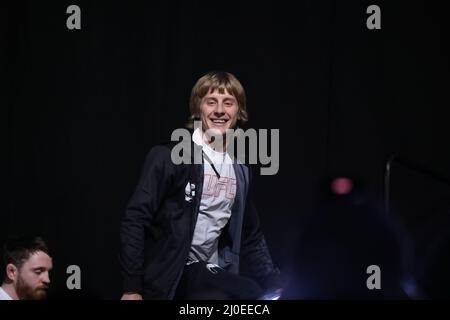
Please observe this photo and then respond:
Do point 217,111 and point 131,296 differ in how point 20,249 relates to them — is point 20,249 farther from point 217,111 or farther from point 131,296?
point 217,111

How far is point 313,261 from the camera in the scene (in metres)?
3.39

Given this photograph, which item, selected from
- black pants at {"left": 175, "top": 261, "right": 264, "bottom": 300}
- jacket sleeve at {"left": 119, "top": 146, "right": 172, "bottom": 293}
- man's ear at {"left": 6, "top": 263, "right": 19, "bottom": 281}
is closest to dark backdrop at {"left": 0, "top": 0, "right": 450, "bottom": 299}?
man's ear at {"left": 6, "top": 263, "right": 19, "bottom": 281}

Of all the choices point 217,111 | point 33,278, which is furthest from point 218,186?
point 33,278

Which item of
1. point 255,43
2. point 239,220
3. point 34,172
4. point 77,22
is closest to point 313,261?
point 239,220

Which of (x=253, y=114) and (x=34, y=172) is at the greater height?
(x=253, y=114)

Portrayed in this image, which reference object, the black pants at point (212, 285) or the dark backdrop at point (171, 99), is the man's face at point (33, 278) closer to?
the black pants at point (212, 285)

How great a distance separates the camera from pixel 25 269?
8.97 feet

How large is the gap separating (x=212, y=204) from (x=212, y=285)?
361 mm

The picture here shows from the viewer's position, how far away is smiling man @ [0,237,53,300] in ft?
8.86

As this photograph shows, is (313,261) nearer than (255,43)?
Yes

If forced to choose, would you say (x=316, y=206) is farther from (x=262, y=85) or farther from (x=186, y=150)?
(x=186, y=150)

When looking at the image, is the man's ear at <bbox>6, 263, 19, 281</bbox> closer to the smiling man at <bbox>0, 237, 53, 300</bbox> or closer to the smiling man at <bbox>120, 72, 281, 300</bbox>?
the smiling man at <bbox>0, 237, 53, 300</bbox>
